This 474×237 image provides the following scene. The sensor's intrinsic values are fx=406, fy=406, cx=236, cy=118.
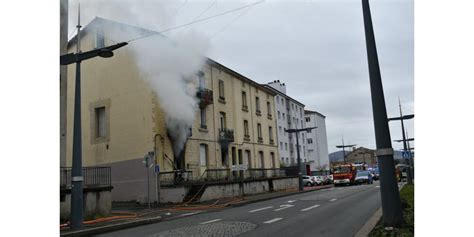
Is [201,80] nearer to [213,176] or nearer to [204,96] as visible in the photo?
[204,96]

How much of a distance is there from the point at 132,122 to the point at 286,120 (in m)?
37.2

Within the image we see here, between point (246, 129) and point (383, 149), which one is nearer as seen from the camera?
point (383, 149)

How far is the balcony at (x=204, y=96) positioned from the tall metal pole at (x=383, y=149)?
19.5 m

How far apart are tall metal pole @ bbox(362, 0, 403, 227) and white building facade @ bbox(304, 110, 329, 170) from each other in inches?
2615

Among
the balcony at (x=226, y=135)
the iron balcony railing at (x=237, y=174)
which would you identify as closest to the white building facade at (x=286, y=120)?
the iron balcony railing at (x=237, y=174)

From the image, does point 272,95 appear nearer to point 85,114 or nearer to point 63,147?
point 85,114

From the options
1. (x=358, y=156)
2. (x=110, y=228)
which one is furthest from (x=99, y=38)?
(x=358, y=156)

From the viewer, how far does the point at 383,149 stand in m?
6.54

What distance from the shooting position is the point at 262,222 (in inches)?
435

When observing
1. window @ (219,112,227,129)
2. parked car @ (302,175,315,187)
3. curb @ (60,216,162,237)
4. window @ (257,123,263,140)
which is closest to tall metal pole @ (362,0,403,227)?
curb @ (60,216,162,237)

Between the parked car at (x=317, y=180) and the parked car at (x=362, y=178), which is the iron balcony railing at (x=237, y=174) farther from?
the parked car at (x=317, y=180)

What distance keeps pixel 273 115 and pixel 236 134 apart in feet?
30.4

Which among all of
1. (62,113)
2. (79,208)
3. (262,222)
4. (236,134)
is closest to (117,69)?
(62,113)

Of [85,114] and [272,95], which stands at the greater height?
[272,95]
